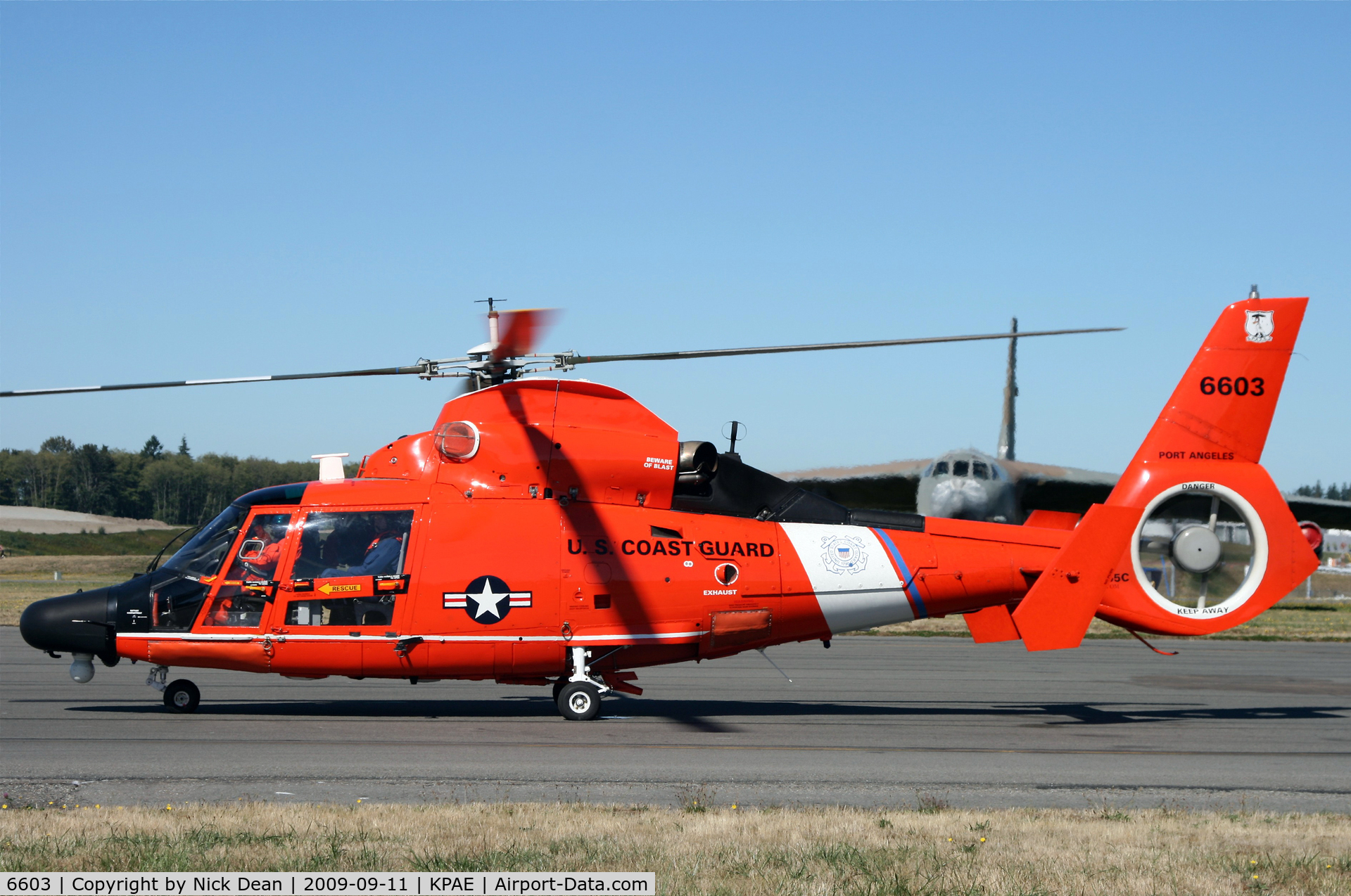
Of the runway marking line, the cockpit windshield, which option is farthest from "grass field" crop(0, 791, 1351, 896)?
the cockpit windshield

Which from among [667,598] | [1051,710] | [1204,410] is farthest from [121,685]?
[1204,410]

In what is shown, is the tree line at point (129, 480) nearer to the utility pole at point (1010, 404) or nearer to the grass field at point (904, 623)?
the grass field at point (904, 623)

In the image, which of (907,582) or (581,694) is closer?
(581,694)

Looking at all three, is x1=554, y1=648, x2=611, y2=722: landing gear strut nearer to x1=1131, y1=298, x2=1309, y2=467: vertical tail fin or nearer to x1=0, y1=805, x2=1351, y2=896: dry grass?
x1=0, y1=805, x2=1351, y2=896: dry grass

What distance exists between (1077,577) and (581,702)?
586 centimetres

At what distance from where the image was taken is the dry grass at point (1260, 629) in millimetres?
26906

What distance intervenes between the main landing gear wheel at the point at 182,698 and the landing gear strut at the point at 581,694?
4.17 metres

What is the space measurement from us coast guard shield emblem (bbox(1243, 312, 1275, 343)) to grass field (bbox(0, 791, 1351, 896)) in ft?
23.8

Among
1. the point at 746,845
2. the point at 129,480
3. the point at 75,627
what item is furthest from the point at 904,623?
the point at 129,480

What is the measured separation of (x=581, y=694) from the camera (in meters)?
12.4

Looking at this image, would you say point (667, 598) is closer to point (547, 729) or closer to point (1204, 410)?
point (547, 729)

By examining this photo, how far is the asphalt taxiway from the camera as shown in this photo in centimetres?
897

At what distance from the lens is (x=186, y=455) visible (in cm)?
9400

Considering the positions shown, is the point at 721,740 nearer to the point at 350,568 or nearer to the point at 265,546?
the point at 350,568
